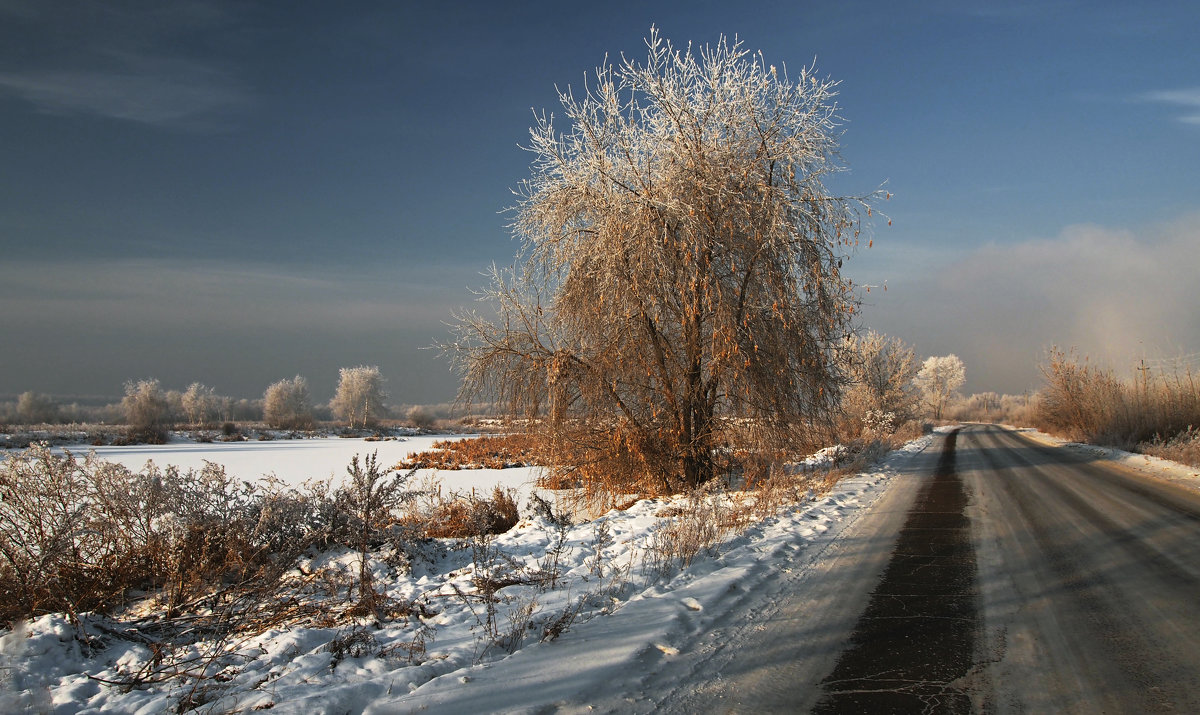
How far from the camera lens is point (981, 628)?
175 inches

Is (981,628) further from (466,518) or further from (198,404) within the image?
(198,404)

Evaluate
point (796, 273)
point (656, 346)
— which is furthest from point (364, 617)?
point (796, 273)

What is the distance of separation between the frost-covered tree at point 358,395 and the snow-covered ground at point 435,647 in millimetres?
92211

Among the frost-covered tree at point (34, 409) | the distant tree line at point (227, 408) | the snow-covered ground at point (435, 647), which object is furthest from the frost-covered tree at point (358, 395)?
the snow-covered ground at point (435, 647)

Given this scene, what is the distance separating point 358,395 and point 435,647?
9797cm

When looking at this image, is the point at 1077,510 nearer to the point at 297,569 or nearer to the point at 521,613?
the point at 521,613

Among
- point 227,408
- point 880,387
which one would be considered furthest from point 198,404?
point 880,387

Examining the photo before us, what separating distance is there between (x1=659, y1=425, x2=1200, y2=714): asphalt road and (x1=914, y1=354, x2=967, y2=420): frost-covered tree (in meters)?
76.1

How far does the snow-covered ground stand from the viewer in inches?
136

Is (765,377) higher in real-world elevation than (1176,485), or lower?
higher

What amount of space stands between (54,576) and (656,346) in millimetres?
8989

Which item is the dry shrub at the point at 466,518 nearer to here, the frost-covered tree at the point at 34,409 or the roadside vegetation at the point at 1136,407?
the roadside vegetation at the point at 1136,407

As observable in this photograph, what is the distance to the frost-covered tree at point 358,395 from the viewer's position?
94625 mm

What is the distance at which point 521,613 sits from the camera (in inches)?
181
